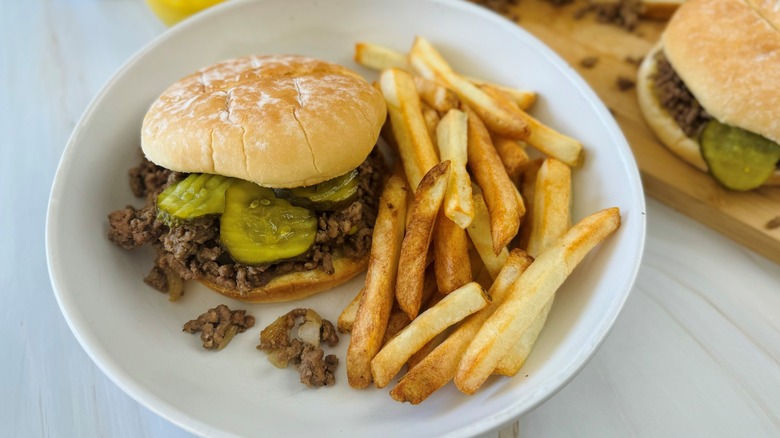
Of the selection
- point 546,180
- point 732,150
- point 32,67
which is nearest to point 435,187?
point 546,180

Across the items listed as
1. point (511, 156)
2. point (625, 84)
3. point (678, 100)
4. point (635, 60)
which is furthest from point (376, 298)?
point (635, 60)

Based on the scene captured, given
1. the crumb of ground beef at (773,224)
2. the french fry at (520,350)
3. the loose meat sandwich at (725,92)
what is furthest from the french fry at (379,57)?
the crumb of ground beef at (773,224)

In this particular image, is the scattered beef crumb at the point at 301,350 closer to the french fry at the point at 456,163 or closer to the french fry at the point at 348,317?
the french fry at the point at 348,317

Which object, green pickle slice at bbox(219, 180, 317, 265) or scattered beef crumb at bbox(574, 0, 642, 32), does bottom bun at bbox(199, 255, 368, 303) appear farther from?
scattered beef crumb at bbox(574, 0, 642, 32)

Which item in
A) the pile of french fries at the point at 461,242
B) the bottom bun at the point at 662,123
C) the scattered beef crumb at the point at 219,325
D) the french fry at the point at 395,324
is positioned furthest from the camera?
the bottom bun at the point at 662,123

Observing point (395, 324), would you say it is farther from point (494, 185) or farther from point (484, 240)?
point (494, 185)

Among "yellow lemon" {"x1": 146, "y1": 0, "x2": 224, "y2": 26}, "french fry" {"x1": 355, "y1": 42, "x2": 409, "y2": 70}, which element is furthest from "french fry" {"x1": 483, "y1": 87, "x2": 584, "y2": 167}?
"yellow lemon" {"x1": 146, "y1": 0, "x2": 224, "y2": 26}
